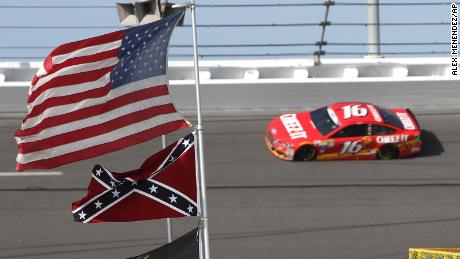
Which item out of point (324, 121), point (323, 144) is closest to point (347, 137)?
point (323, 144)

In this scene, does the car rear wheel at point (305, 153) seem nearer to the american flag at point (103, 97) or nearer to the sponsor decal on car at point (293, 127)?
the sponsor decal on car at point (293, 127)

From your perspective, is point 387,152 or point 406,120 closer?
point 387,152

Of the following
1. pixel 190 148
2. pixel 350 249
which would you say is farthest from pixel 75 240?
pixel 190 148

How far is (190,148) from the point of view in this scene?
891 cm

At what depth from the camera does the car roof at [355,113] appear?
17781mm

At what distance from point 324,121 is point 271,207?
279cm

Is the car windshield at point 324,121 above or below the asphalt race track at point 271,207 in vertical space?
above

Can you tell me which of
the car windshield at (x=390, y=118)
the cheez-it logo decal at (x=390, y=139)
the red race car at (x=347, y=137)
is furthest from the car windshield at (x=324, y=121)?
the car windshield at (x=390, y=118)

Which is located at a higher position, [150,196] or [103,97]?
[103,97]

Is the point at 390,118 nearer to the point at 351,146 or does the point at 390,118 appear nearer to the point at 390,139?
the point at 390,139

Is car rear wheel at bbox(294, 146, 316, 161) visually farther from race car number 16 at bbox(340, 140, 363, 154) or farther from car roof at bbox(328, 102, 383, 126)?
car roof at bbox(328, 102, 383, 126)

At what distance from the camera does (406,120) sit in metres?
18.2

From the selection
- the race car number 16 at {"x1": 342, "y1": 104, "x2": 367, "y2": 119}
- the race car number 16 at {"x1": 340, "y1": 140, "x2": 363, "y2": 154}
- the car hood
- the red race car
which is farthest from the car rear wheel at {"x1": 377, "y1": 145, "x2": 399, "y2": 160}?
the car hood

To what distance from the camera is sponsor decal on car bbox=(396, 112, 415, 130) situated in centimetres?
1802
